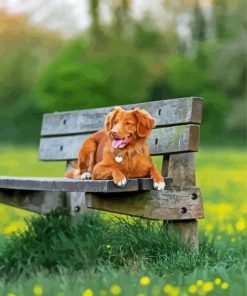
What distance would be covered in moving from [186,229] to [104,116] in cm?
100

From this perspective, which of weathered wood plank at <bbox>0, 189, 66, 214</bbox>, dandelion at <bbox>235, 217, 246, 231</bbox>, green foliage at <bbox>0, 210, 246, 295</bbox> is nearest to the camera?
green foliage at <bbox>0, 210, 246, 295</bbox>

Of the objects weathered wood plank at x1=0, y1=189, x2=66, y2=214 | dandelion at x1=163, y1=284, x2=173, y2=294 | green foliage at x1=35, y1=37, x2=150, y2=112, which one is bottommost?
dandelion at x1=163, y1=284, x2=173, y2=294

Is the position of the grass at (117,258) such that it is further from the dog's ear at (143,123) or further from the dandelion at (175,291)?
the dog's ear at (143,123)

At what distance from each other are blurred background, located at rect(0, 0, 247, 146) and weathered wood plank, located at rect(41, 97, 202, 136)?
580 inches

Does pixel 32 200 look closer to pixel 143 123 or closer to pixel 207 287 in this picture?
pixel 143 123

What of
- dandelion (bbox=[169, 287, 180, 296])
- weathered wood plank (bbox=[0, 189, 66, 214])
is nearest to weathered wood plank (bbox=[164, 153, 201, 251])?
dandelion (bbox=[169, 287, 180, 296])

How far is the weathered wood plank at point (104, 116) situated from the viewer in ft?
13.1

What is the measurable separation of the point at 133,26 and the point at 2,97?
4.19 m

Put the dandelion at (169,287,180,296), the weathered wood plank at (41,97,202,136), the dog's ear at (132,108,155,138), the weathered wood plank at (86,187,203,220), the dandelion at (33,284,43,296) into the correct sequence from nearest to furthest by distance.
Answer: the dandelion at (169,287,180,296), the dandelion at (33,284,43,296), the dog's ear at (132,108,155,138), the weathered wood plank at (86,187,203,220), the weathered wood plank at (41,97,202,136)

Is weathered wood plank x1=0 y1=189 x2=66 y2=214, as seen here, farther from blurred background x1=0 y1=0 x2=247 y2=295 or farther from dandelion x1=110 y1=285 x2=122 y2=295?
blurred background x1=0 y1=0 x2=247 y2=295

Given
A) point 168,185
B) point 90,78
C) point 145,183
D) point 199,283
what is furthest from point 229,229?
point 90,78

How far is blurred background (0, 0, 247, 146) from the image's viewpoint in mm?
20266

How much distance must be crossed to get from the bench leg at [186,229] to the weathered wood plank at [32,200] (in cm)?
113

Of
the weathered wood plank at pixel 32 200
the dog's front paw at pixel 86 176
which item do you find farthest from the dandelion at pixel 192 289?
the weathered wood plank at pixel 32 200
